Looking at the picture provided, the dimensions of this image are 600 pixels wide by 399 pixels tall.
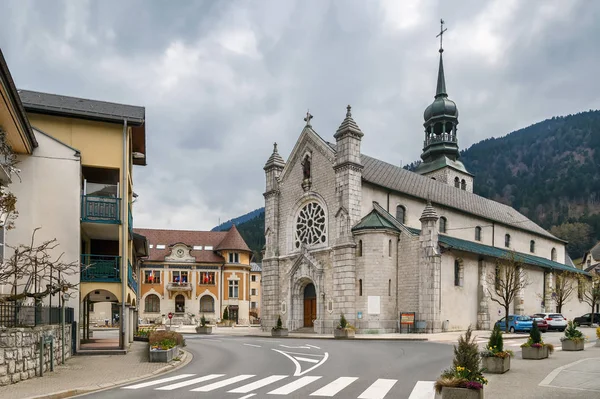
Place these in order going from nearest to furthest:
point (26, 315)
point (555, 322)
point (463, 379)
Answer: point (463, 379), point (26, 315), point (555, 322)

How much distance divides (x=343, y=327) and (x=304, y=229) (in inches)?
466

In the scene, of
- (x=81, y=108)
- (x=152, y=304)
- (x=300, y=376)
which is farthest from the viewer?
(x=152, y=304)

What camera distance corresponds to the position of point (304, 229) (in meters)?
45.2

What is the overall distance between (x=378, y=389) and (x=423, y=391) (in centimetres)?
103

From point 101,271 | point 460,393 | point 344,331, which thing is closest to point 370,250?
point 344,331

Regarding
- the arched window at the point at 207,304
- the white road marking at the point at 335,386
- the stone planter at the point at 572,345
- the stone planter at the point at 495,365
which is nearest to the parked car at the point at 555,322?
the stone planter at the point at 572,345

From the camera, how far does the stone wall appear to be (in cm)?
1354

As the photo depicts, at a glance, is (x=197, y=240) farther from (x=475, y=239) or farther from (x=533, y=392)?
(x=533, y=392)

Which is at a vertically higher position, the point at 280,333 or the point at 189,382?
the point at 189,382

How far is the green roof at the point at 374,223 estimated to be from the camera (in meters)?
38.9

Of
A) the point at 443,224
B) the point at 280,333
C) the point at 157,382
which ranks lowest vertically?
the point at 280,333

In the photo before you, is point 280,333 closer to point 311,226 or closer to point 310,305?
point 310,305

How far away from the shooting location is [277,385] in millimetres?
13719

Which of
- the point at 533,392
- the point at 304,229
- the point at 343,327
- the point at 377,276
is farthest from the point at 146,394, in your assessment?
the point at 304,229
